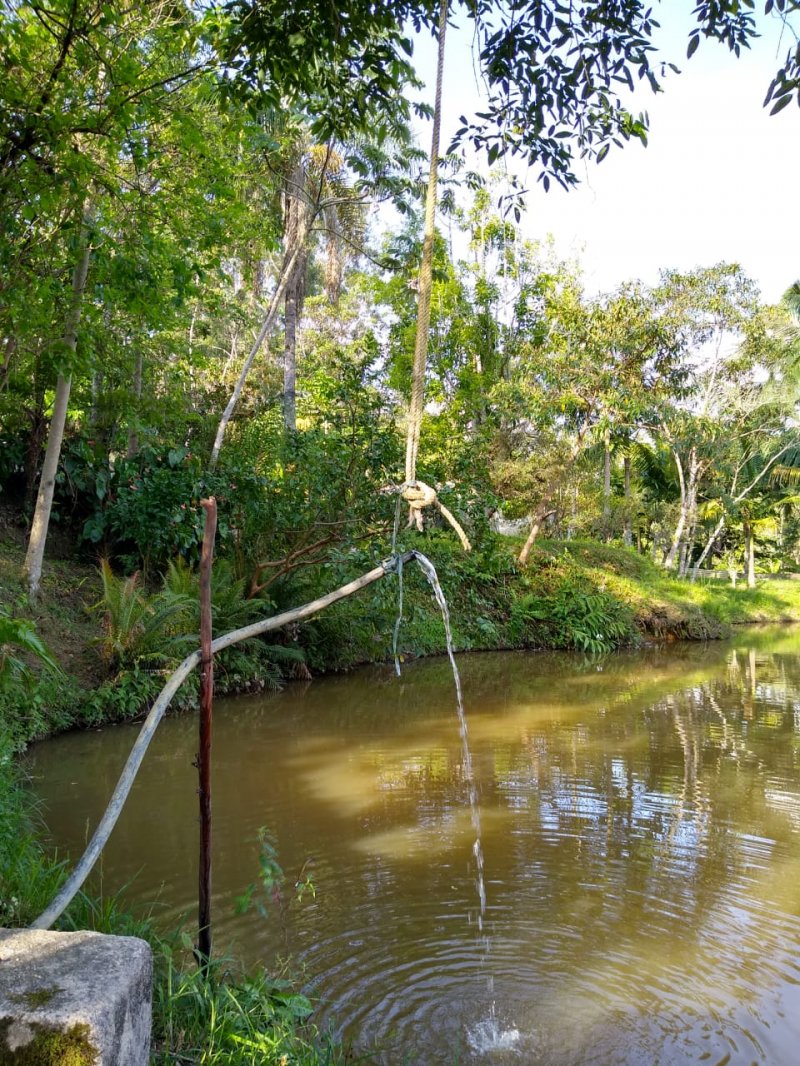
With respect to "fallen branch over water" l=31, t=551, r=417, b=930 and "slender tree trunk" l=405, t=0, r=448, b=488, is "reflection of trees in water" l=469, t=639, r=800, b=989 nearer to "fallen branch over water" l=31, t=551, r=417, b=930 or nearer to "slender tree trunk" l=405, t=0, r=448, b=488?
"fallen branch over water" l=31, t=551, r=417, b=930

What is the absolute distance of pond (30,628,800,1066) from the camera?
3395 mm

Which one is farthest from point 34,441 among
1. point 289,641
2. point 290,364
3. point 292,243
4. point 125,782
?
point 125,782

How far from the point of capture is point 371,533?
9828mm

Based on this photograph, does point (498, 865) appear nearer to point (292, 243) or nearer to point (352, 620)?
point (352, 620)

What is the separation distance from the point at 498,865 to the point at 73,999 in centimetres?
364

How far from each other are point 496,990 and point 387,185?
53.3ft

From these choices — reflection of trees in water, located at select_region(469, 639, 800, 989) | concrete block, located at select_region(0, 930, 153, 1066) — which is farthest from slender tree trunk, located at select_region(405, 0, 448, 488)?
reflection of trees in water, located at select_region(469, 639, 800, 989)

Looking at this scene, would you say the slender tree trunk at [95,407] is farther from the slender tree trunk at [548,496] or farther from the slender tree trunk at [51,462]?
the slender tree trunk at [548,496]

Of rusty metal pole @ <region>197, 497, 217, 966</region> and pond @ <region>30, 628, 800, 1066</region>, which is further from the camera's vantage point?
pond @ <region>30, 628, 800, 1066</region>

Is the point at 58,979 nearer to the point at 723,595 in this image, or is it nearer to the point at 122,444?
the point at 122,444

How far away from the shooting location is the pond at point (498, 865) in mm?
3395

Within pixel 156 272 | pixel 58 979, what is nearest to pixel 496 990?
pixel 58 979

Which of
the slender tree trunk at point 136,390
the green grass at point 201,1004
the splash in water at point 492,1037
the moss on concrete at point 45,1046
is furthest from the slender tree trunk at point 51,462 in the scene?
the moss on concrete at point 45,1046

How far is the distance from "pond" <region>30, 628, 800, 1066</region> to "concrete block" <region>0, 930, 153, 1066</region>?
4.75ft
